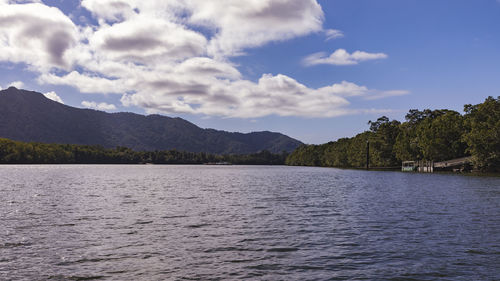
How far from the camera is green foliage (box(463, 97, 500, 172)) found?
4368 inches

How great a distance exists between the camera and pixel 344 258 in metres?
20.5

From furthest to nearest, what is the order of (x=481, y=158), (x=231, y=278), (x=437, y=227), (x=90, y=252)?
1. (x=481, y=158)
2. (x=437, y=227)
3. (x=90, y=252)
4. (x=231, y=278)

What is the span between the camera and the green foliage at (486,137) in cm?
11094

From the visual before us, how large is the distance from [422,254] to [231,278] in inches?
446

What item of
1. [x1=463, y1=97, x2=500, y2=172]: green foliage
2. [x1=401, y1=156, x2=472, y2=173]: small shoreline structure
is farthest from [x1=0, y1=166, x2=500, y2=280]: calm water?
[x1=401, y1=156, x2=472, y2=173]: small shoreline structure

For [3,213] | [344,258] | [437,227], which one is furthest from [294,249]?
[3,213]

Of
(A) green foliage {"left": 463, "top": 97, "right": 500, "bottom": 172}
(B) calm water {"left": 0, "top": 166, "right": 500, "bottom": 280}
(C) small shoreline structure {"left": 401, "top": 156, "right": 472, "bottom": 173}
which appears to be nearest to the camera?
(B) calm water {"left": 0, "top": 166, "right": 500, "bottom": 280}

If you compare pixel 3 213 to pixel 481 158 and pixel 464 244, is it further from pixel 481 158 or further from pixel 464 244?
pixel 481 158

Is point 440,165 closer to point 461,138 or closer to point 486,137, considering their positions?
point 461,138

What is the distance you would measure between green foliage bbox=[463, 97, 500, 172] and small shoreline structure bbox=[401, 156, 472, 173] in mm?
9908

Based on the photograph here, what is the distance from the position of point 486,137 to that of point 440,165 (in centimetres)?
3980

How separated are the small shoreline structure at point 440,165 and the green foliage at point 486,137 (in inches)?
390

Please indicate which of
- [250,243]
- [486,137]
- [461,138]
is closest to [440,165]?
[461,138]

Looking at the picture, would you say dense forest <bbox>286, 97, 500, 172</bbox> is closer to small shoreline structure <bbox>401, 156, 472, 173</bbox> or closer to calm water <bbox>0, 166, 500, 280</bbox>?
small shoreline structure <bbox>401, 156, 472, 173</bbox>
